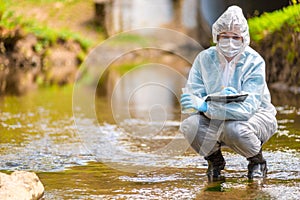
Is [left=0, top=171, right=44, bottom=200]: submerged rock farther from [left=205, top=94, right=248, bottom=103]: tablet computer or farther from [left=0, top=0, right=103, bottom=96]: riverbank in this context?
[left=0, top=0, right=103, bottom=96]: riverbank

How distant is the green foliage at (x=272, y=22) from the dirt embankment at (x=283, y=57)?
97mm

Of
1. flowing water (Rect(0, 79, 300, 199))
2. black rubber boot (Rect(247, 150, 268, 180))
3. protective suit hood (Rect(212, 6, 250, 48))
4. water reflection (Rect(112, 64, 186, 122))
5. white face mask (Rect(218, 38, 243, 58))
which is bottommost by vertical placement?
water reflection (Rect(112, 64, 186, 122))

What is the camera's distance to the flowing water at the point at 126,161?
15.3 ft

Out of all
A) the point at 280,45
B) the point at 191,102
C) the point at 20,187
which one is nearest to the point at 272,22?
the point at 280,45

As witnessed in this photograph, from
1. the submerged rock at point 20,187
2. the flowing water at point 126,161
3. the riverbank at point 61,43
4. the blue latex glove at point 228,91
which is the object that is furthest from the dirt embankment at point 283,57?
the submerged rock at point 20,187

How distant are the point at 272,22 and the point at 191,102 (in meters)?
7.84

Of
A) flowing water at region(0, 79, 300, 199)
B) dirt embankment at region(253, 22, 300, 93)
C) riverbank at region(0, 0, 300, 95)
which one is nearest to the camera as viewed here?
flowing water at region(0, 79, 300, 199)

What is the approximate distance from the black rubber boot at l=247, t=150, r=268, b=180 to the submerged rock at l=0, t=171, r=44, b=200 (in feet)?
4.74

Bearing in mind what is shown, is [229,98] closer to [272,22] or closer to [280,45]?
[280,45]

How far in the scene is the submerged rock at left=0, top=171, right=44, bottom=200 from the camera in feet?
13.9

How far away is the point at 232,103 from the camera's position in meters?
4.82

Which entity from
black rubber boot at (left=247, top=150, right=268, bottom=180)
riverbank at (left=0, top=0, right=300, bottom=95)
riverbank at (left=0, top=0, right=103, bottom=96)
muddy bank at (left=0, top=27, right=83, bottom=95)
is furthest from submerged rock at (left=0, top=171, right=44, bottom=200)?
muddy bank at (left=0, top=27, right=83, bottom=95)

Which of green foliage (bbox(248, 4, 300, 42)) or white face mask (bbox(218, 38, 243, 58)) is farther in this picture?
green foliage (bbox(248, 4, 300, 42))

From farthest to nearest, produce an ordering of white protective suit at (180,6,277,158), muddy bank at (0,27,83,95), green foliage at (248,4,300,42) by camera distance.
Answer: muddy bank at (0,27,83,95), green foliage at (248,4,300,42), white protective suit at (180,6,277,158)
